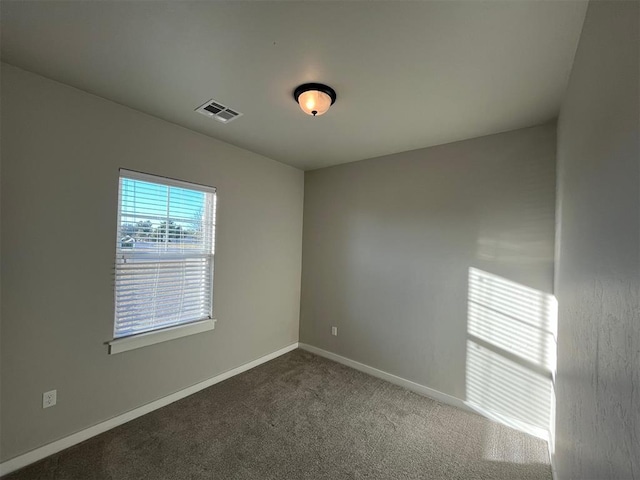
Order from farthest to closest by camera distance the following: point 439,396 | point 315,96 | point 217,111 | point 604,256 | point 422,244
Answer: point 422,244, point 439,396, point 217,111, point 315,96, point 604,256

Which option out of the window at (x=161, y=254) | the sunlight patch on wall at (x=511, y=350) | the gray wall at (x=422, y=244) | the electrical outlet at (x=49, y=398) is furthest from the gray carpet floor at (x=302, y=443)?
the window at (x=161, y=254)

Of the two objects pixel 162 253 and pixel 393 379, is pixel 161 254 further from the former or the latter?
pixel 393 379

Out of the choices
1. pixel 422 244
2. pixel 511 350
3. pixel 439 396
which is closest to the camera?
pixel 511 350

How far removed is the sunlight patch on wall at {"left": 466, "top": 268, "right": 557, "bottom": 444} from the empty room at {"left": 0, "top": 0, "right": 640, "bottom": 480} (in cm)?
2

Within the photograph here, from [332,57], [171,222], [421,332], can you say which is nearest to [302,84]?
[332,57]

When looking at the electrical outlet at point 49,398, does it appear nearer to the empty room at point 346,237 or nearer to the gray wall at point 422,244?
the empty room at point 346,237

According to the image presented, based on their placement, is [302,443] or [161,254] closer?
[302,443]

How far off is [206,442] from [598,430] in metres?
2.31

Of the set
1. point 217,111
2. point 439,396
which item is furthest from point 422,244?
point 217,111

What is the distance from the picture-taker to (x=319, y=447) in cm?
203

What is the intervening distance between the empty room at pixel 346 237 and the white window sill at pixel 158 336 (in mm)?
31

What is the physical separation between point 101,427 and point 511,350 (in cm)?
343

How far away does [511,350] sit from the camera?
2.33 meters

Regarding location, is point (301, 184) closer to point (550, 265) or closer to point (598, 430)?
point (550, 265)
